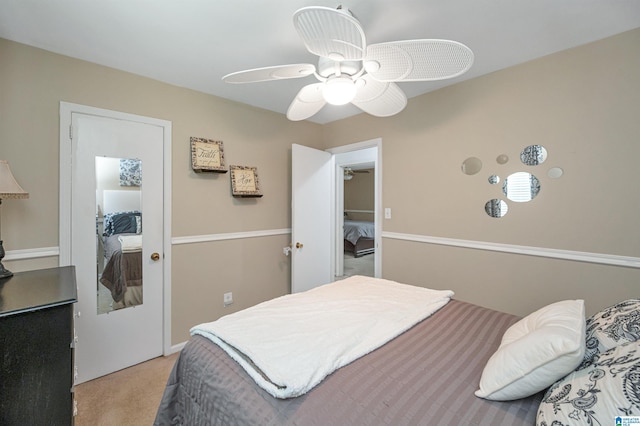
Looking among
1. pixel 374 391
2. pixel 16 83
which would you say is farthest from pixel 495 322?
pixel 16 83

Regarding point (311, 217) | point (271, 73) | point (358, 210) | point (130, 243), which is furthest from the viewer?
point (358, 210)

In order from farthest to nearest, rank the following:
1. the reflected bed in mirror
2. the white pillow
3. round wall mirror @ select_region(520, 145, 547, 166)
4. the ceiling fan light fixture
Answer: the reflected bed in mirror
round wall mirror @ select_region(520, 145, 547, 166)
the ceiling fan light fixture
the white pillow

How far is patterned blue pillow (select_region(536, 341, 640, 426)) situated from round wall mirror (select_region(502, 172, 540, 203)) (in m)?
A: 1.47

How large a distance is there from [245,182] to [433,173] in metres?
1.85

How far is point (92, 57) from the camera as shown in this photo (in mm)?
1957

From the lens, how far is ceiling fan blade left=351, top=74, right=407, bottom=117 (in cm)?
159

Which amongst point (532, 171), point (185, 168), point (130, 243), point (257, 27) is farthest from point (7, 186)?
point (532, 171)

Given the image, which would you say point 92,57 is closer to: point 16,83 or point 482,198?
point 16,83

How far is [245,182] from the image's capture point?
2.83 m

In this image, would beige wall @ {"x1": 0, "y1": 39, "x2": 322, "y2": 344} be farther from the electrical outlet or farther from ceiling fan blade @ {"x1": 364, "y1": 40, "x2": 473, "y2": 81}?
ceiling fan blade @ {"x1": 364, "y1": 40, "x2": 473, "y2": 81}

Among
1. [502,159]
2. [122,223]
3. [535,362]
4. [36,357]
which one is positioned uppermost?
[502,159]

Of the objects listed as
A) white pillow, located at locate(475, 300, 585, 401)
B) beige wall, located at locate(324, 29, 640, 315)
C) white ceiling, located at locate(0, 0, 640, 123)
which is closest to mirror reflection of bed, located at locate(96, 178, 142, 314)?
white ceiling, located at locate(0, 0, 640, 123)

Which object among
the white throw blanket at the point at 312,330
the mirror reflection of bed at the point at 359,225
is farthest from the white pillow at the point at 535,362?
the mirror reflection of bed at the point at 359,225

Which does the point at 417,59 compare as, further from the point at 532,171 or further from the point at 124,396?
the point at 124,396
